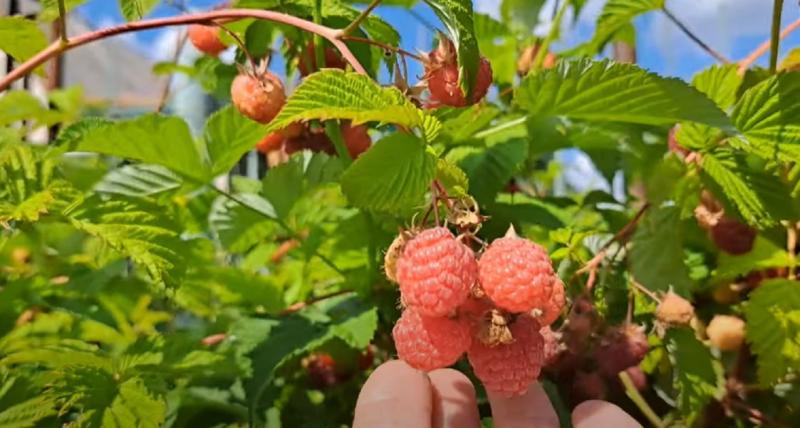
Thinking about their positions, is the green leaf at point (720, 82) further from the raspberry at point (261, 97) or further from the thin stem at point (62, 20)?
the thin stem at point (62, 20)

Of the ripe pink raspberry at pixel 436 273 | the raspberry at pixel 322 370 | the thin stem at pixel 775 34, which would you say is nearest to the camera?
the ripe pink raspberry at pixel 436 273

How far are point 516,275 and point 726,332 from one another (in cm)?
60

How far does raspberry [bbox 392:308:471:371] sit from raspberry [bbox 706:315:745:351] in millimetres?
560

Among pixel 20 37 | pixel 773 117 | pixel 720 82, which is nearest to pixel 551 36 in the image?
pixel 720 82

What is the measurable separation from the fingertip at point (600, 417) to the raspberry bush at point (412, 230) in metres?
0.06

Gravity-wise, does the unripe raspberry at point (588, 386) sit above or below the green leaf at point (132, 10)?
below

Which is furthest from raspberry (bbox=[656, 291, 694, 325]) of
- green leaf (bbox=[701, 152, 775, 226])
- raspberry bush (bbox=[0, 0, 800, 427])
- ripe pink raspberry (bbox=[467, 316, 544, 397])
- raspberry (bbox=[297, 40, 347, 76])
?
raspberry (bbox=[297, 40, 347, 76])

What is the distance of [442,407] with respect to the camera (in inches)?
30.7

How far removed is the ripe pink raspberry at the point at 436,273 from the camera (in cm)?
59

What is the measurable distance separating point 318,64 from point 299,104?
31 cm

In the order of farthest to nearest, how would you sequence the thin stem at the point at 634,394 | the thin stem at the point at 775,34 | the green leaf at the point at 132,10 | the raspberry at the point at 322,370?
the raspberry at the point at 322,370 < the thin stem at the point at 634,394 < the thin stem at the point at 775,34 < the green leaf at the point at 132,10

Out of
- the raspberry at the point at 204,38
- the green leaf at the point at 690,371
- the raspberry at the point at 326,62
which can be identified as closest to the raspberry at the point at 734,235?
the green leaf at the point at 690,371

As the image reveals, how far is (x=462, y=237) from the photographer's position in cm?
64

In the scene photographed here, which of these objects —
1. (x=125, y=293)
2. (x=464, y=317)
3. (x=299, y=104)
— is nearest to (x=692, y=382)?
(x=464, y=317)
